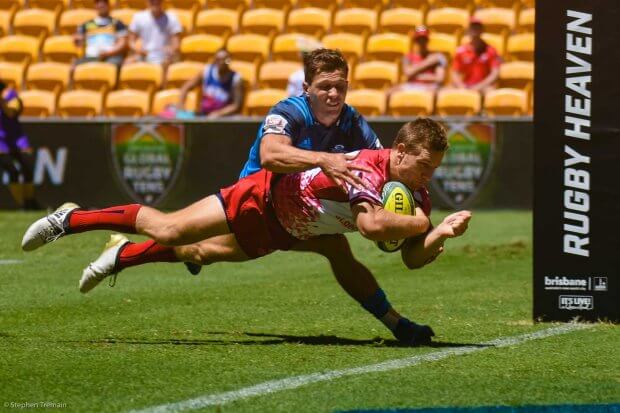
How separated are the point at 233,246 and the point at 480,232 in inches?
294

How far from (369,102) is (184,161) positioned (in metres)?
2.81

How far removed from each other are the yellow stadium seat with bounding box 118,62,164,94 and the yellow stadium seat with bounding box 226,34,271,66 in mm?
1257

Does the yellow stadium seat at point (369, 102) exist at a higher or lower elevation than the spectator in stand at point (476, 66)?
lower

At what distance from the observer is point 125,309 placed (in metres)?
9.47

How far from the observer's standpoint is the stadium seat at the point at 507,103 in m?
17.7

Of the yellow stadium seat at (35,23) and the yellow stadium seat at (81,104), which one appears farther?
the yellow stadium seat at (35,23)

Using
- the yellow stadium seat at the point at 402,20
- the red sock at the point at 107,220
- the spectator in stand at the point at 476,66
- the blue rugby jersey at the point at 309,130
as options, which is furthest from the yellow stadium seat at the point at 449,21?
the red sock at the point at 107,220

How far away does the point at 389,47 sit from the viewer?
19984 mm

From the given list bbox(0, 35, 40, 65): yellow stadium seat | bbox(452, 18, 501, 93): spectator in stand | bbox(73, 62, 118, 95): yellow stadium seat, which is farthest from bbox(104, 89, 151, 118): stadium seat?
bbox(452, 18, 501, 93): spectator in stand

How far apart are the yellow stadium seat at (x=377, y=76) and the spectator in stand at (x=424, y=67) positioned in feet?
1.70

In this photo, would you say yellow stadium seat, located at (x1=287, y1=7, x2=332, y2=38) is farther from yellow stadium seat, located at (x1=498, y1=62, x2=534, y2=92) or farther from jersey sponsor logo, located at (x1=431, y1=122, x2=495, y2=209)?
jersey sponsor logo, located at (x1=431, y1=122, x2=495, y2=209)

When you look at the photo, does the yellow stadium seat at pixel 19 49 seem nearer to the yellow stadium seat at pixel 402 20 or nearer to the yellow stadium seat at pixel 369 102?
the yellow stadium seat at pixel 402 20

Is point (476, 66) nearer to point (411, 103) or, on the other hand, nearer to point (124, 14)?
point (411, 103)

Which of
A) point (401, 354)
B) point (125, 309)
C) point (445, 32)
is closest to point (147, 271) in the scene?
point (125, 309)
